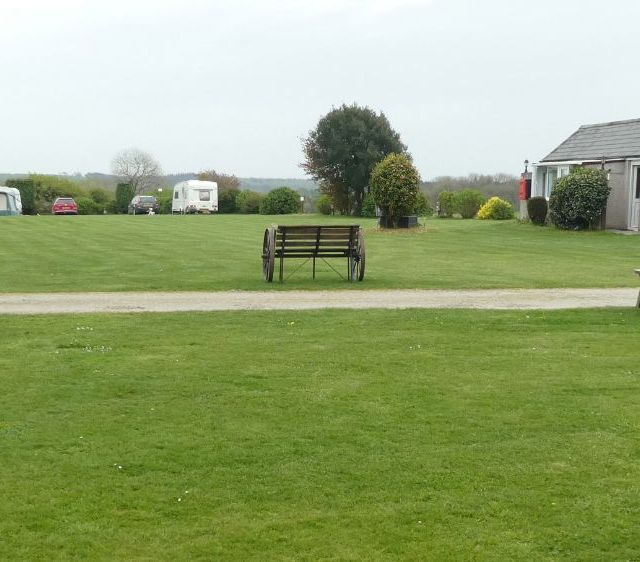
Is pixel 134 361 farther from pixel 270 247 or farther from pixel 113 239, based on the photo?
pixel 113 239

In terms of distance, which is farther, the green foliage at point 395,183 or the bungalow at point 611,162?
the bungalow at point 611,162

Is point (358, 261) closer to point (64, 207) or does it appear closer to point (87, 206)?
point (64, 207)

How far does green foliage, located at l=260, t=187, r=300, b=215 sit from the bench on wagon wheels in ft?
152

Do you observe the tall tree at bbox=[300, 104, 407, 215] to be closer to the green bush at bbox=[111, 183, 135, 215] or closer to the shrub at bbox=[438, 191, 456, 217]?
the shrub at bbox=[438, 191, 456, 217]

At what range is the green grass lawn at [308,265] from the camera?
16.0 meters

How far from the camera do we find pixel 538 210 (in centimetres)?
3703

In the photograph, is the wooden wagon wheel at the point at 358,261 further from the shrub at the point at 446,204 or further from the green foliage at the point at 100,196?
the green foliage at the point at 100,196

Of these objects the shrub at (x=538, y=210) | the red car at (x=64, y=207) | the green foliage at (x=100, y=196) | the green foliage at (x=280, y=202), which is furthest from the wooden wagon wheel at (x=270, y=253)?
the green foliage at (x=100, y=196)

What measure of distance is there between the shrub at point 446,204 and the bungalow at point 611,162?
10.6 metres

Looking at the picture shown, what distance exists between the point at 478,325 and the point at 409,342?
152cm

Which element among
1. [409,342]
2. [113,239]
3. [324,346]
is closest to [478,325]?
[409,342]

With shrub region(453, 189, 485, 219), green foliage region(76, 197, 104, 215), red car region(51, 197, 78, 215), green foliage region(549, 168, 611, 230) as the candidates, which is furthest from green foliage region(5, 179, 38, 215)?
green foliage region(549, 168, 611, 230)

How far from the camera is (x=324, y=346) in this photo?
377 inches

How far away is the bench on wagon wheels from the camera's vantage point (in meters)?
15.7
